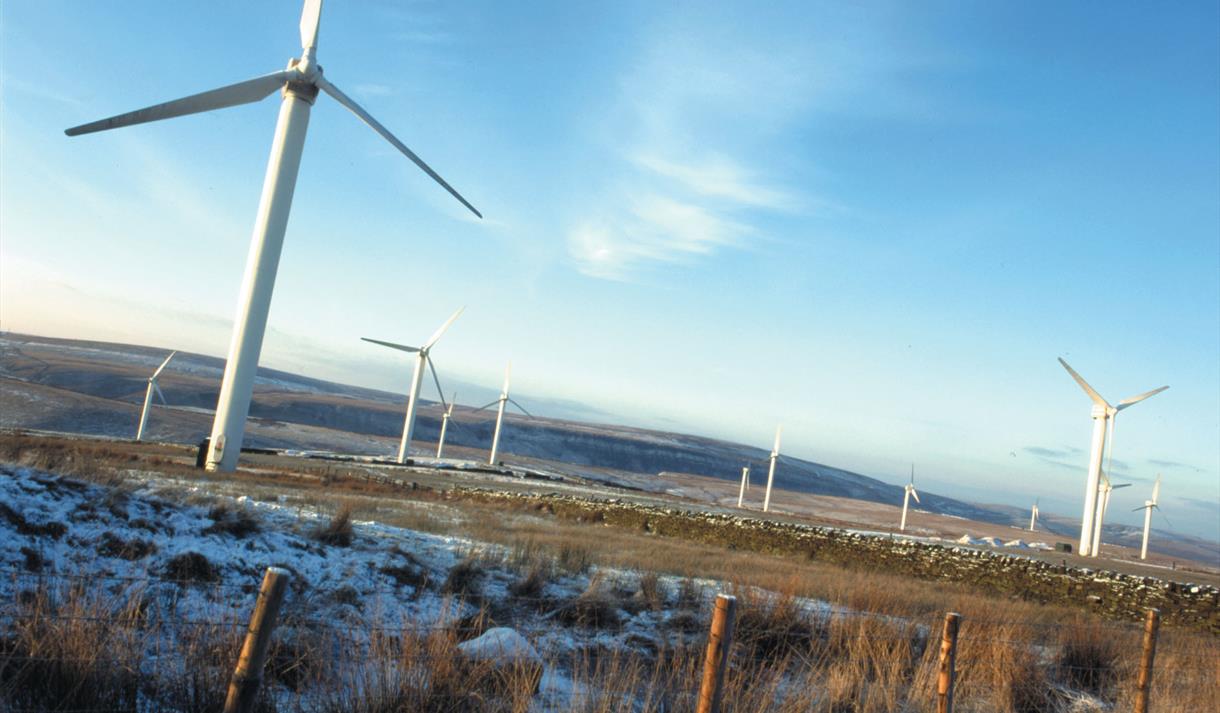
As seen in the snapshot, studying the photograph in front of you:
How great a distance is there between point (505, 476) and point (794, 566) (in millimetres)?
60592

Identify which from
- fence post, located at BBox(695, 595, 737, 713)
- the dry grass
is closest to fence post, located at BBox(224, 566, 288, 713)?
fence post, located at BBox(695, 595, 737, 713)

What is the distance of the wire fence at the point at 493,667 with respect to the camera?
20.5ft

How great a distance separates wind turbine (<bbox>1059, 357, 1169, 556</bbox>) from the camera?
5809 centimetres

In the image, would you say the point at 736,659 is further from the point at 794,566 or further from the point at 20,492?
the point at 794,566

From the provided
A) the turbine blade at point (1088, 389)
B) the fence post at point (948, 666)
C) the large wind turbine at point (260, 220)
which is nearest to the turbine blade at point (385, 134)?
the large wind turbine at point (260, 220)

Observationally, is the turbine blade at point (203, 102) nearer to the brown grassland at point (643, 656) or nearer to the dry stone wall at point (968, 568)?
the brown grassland at point (643, 656)

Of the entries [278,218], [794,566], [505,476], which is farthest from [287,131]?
[505,476]

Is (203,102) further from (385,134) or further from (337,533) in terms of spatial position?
(337,533)

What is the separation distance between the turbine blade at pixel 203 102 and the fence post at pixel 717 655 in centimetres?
2529

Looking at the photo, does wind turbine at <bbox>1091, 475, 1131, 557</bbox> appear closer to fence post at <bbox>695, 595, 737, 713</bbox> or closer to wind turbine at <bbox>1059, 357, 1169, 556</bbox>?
wind turbine at <bbox>1059, 357, 1169, 556</bbox>

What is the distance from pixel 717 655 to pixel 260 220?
85.1 ft

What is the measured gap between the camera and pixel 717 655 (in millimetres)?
5539

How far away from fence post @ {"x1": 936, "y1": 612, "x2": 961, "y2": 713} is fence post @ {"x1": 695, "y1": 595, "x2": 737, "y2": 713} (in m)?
2.76

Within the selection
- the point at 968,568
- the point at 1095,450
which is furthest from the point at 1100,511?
the point at 968,568
